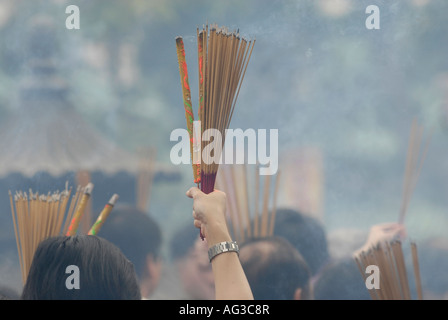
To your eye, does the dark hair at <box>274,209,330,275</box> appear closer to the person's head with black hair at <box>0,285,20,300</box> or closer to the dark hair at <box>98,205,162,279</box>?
the dark hair at <box>98,205,162,279</box>

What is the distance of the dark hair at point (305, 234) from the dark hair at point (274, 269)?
2 cm

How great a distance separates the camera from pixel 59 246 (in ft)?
2.20

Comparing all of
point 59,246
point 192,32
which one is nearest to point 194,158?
point 59,246

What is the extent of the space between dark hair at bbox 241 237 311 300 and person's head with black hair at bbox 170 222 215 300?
4.7 inches

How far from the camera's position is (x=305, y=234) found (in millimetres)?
1592

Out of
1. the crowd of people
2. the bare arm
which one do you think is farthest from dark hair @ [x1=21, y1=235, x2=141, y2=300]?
the crowd of people

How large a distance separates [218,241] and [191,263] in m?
0.99

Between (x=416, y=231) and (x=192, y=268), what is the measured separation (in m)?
0.67

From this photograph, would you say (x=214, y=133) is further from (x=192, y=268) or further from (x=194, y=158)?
(x=192, y=268)

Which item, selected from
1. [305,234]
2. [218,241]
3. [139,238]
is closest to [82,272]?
[218,241]

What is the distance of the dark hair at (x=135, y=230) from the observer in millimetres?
1567

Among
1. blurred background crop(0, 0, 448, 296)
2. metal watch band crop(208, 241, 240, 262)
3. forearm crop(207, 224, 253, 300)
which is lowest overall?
forearm crop(207, 224, 253, 300)

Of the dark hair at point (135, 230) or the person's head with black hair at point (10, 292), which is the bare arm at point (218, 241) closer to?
the dark hair at point (135, 230)

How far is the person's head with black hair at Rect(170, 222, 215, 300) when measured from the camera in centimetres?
156
